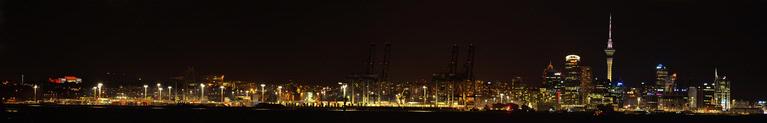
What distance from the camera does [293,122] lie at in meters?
107

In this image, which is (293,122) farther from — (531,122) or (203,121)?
(531,122)

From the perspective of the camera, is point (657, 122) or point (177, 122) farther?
point (657, 122)

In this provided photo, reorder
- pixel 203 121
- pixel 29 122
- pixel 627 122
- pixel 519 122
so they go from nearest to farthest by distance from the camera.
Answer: pixel 29 122
pixel 203 121
pixel 519 122
pixel 627 122

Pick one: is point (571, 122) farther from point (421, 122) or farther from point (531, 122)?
point (421, 122)

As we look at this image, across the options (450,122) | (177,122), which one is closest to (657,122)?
(450,122)

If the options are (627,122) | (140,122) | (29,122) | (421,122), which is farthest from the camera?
(627,122)

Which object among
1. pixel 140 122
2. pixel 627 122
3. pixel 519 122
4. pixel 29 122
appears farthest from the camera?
pixel 627 122

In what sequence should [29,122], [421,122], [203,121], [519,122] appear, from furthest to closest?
[519,122] < [421,122] < [203,121] < [29,122]

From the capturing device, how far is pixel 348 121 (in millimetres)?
118375

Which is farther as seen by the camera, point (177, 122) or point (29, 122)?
point (177, 122)

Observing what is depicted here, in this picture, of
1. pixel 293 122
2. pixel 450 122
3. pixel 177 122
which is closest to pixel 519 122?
pixel 450 122

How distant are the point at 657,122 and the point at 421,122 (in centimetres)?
4303

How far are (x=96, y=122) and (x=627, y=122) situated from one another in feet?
234

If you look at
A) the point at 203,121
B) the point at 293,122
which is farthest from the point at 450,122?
the point at 203,121
